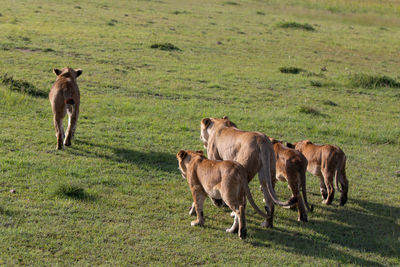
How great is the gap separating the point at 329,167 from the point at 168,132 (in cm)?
422

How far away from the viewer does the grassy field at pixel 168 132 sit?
696cm

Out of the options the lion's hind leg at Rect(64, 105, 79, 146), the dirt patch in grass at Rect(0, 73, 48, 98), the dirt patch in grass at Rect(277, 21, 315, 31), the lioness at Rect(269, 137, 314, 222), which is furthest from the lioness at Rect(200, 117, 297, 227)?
the dirt patch in grass at Rect(277, 21, 315, 31)

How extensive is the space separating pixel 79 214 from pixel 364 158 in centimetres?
625

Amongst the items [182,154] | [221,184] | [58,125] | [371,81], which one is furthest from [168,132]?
[371,81]

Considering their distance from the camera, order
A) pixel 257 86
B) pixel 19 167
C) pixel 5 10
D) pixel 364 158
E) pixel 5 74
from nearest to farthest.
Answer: pixel 19 167 → pixel 364 158 → pixel 5 74 → pixel 257 86 → pixel 5 10

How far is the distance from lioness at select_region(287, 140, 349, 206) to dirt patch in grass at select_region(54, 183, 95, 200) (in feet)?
11.9

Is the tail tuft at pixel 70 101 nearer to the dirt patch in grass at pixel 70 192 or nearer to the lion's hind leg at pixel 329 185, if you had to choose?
the dirt patch in grass at pixel 70 192

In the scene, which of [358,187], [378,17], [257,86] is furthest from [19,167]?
[378,17]

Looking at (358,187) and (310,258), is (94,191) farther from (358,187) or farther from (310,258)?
(358,187)

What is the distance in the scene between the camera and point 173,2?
3747 centimetres

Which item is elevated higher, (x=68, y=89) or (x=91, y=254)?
(x=68, y=89)

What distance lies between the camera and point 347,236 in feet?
24.9

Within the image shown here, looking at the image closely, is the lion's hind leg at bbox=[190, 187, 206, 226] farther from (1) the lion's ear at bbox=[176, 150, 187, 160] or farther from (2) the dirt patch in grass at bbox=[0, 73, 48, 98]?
(2) the dirt patch in grass at bbox=[0, 73, 48, 98]

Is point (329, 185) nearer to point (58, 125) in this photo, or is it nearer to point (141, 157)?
point (141, 157)
